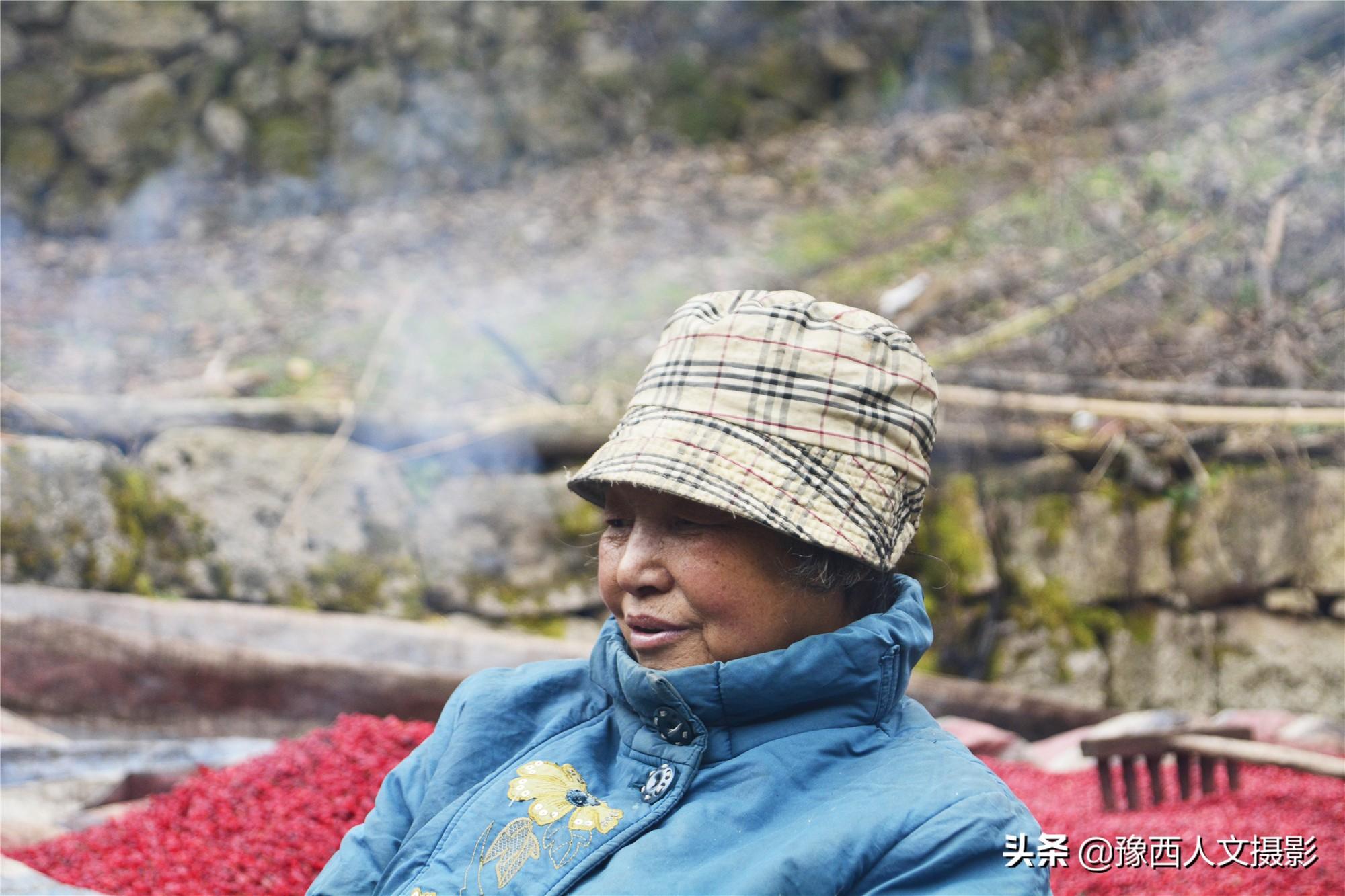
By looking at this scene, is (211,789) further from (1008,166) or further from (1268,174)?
(1008,166)

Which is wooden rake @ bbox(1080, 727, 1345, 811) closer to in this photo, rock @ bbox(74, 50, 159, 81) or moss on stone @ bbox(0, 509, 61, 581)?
moss on stone @ bbox(0, 509, 61, 581)

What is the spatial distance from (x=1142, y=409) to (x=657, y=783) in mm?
4468

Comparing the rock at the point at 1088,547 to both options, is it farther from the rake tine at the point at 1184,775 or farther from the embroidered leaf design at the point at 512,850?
the embroidered leaf design at the point at 512,850

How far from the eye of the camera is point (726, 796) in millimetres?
1352

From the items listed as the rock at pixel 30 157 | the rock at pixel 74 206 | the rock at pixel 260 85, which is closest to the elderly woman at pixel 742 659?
the rock at pixel 74 206

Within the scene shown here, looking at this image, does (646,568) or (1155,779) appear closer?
(646,568)

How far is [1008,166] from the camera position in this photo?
8.34 m

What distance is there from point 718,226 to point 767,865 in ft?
23.1

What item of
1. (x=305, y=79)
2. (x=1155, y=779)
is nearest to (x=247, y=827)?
(x=1155, y=779)

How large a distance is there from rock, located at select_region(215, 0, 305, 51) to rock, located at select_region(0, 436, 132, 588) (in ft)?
15.9

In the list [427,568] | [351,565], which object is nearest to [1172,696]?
[427,568]

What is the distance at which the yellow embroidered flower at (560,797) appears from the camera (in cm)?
139

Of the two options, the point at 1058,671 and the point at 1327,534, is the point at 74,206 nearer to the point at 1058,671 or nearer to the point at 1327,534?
the point at 1058,671

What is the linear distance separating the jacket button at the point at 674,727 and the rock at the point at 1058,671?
3.87 metres
